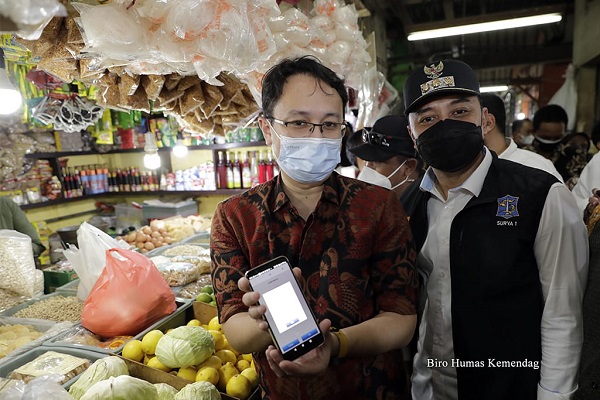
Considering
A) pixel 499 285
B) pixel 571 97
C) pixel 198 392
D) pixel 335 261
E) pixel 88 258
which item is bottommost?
pixel 198 392

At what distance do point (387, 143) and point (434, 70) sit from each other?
1112 mm

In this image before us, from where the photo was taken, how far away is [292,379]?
3.70 feet

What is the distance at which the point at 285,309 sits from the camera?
3.07ft

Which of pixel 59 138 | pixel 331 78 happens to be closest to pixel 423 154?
pixel 331 78

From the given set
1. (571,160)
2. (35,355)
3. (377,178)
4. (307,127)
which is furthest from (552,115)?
(35,355)

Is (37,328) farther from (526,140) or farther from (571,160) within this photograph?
(526,140)

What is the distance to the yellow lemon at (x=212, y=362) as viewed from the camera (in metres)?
1.64

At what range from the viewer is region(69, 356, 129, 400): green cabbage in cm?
136

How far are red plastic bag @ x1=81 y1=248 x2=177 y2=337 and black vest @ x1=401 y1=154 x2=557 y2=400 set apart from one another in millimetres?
1514

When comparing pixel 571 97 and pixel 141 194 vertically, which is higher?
pixel 571 97

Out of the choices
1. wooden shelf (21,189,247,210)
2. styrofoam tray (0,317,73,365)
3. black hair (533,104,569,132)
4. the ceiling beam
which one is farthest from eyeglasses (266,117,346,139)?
Answer: the ceiling beam

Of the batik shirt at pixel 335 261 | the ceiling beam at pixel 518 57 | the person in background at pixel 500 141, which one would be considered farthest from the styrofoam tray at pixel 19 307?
the ceiling beam at pixel 518 57

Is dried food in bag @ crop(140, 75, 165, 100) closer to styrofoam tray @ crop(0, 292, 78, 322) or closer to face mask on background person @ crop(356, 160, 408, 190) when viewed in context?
Result: face mask on background person @ crop(356, 160, 408, 190)

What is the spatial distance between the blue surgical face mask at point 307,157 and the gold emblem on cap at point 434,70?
0.47 meters
